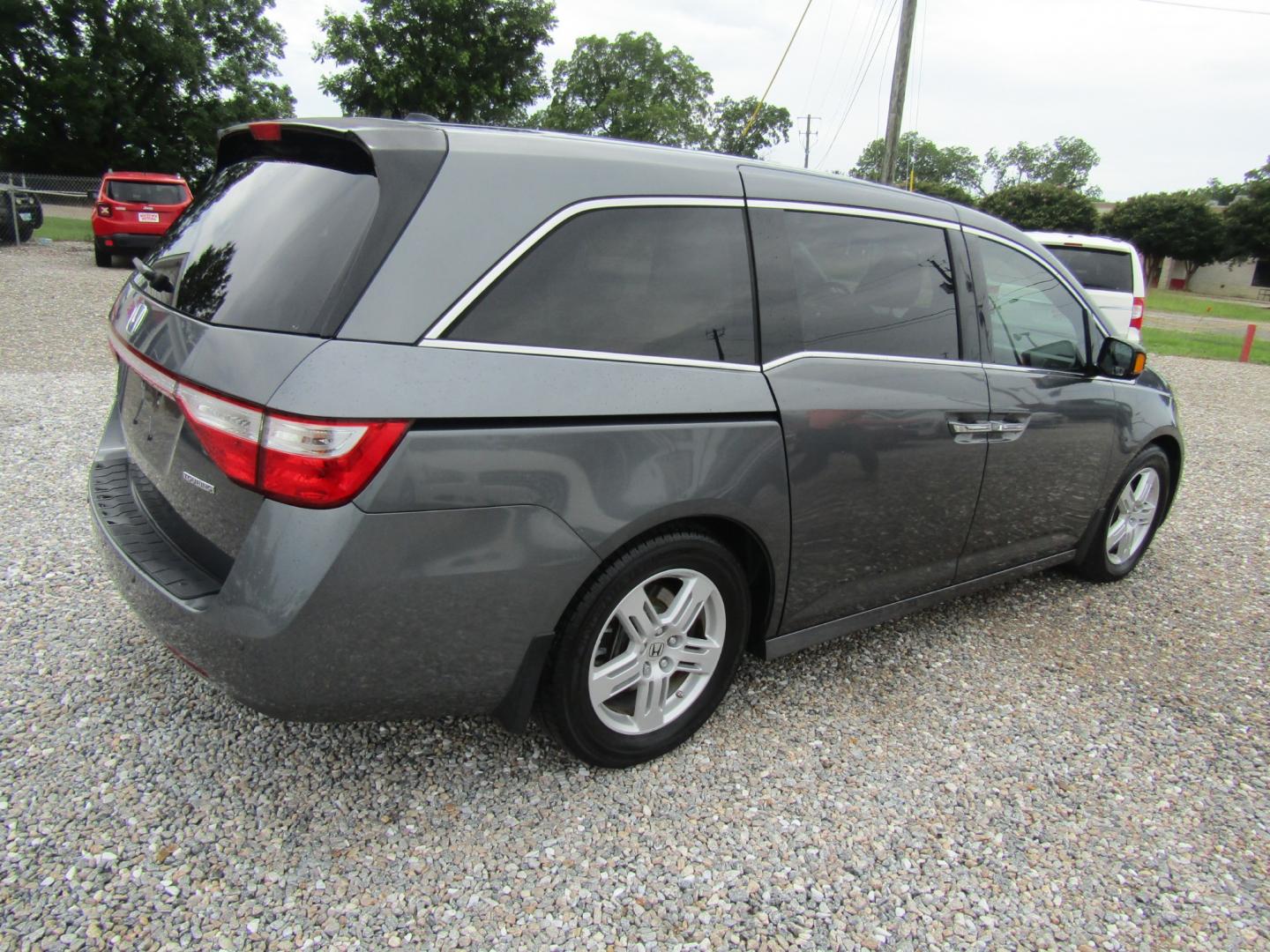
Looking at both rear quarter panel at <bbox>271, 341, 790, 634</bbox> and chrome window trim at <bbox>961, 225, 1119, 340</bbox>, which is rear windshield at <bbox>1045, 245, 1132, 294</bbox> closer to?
chrome window trim at <bbox>961, 225, 1119, 340</bbox>

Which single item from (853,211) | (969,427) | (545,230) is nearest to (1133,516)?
(969,427)

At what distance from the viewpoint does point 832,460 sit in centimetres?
262

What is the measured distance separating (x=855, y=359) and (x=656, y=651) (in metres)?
1.13

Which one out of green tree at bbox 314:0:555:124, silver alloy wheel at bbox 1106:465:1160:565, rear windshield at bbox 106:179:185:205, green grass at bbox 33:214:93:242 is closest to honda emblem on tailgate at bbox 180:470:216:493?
silver alloy wheel at bbox 1106:465:1160:565

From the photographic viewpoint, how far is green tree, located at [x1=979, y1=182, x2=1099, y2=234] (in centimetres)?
4766

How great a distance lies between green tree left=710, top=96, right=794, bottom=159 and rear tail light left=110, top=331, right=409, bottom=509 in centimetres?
6756

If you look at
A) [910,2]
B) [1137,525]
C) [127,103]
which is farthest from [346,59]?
[1137,525]

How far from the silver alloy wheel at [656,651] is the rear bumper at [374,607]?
0.86ft

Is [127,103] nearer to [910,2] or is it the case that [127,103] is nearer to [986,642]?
[910,2]

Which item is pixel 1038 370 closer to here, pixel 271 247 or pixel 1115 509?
pixel 1115 509

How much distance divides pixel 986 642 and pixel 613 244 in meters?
2.37

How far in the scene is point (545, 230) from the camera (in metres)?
2.09

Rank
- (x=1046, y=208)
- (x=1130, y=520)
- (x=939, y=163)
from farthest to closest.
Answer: (x=939, y=163) → (x=1046, y=208) → (x=1130, y=520)

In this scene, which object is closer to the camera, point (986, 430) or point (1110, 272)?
point (986, 430)
